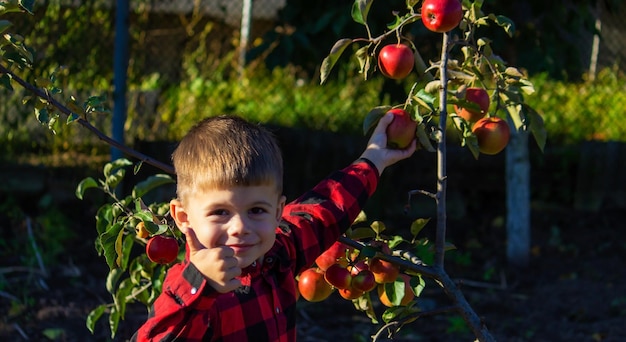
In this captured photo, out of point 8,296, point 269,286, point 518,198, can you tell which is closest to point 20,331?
point 8,296

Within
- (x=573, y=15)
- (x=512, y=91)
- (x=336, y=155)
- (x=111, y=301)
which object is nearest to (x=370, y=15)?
(x=573, y=15)

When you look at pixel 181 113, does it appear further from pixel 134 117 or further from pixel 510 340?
pixel 510 340

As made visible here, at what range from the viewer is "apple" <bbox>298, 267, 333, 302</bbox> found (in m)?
2.22

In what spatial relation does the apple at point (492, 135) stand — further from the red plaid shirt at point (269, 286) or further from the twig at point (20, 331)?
the twig at point (20, 331)

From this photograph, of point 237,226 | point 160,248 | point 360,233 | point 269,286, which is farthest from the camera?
point 360,233

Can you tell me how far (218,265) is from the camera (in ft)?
4.90

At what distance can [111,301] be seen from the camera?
3959mm

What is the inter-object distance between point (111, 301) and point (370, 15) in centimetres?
175

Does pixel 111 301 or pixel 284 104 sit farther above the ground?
pixel 284 104

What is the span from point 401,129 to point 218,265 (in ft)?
2.53

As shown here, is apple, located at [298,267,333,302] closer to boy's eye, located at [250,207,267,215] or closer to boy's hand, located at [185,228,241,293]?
boy's eye, located at [250,207,267,215]

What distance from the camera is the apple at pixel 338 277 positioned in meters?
2.14

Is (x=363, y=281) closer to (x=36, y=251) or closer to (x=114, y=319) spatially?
(x=114, y=319)

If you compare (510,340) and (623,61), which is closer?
(510,340)
